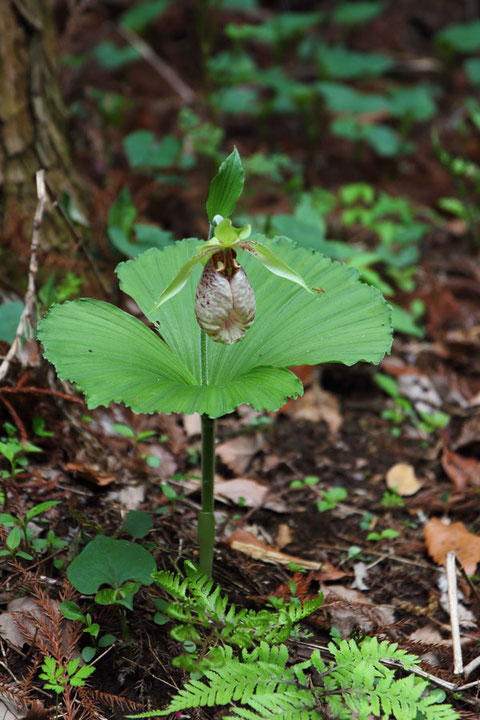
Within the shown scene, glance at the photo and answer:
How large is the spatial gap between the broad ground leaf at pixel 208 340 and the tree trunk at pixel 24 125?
1.14 metres

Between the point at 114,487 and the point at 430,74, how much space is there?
19.0ft

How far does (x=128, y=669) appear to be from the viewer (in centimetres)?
146

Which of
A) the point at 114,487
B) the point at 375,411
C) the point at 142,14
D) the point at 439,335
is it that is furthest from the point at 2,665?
the point at 142,14

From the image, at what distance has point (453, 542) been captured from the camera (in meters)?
2.00

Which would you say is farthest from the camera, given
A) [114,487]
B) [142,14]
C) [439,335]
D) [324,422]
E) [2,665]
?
[142,14]

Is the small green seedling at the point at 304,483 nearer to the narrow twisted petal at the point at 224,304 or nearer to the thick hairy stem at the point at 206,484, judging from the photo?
the thick hairy stem at the point at 206,484

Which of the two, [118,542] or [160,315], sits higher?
[160,315]

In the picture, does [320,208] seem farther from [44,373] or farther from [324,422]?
[44,373]

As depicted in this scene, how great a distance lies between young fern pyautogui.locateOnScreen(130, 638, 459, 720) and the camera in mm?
1250

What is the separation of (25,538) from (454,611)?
1.11 meters

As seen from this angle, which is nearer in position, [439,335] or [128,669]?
[128,669]

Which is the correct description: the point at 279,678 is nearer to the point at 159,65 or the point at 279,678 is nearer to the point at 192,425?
the point at 192,425

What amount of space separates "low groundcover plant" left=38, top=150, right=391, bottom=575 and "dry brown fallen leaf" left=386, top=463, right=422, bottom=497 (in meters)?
0.98

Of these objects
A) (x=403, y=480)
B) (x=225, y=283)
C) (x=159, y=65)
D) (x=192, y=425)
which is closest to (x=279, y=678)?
(x=225, y=283)
